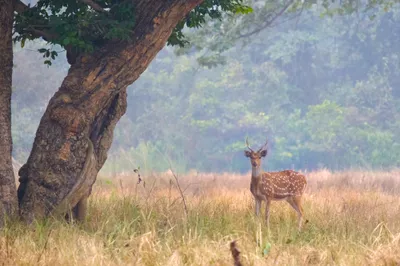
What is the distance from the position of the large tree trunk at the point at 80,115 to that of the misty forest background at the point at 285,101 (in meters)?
30.6

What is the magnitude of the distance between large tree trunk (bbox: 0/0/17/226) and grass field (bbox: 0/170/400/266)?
0.55 metres

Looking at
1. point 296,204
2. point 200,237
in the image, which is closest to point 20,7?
point 200,237

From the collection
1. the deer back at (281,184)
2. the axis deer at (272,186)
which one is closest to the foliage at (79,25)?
the axis deer at (272,186)

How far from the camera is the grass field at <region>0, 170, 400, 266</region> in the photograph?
26.8 feet

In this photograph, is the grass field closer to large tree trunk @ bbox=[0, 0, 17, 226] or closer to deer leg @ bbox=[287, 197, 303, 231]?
deer leg @ bbox=[287, 197, 303, 231]

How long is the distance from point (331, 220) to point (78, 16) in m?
4.06

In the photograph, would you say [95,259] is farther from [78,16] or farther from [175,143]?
[175,143]

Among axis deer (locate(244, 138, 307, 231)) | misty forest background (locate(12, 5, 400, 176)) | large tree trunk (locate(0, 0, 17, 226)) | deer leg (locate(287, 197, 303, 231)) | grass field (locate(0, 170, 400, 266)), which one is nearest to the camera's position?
grass field (locate(0, 170, 400, 266))

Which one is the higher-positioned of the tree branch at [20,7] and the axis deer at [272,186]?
the tree branch at [20,7]

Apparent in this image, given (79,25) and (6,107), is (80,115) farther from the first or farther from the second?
(79,25)

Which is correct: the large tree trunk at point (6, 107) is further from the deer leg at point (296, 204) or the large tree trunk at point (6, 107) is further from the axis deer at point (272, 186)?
the deer leg at point (296, 204)

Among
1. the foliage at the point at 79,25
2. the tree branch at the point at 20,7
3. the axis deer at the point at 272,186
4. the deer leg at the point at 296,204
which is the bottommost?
the deer leg at the point at 296,204

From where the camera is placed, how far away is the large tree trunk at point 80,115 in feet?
33.9

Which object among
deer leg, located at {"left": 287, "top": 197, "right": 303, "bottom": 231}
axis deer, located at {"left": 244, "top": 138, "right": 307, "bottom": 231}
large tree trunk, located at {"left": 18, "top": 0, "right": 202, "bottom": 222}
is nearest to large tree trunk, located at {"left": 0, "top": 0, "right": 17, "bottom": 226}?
large tree trunk, located at {"left": 18, "top": 0, "right": 202, "bottom": 222}
